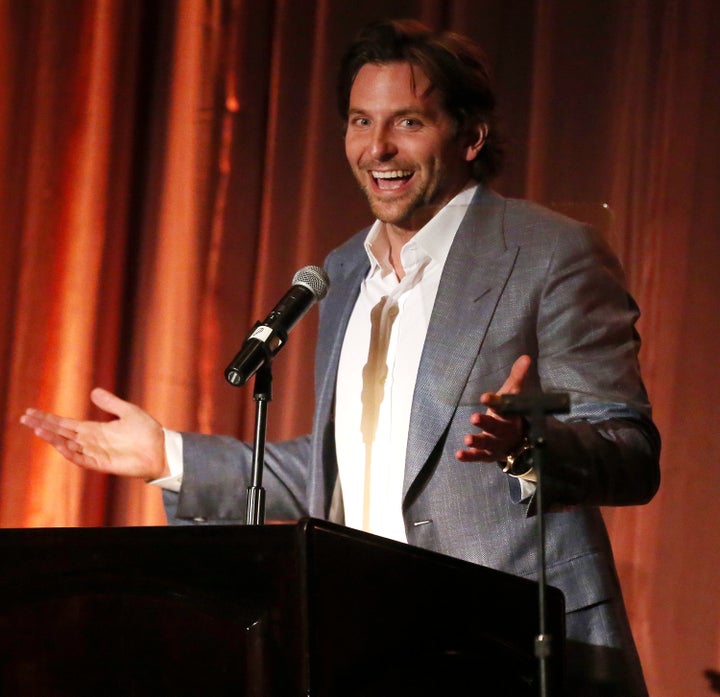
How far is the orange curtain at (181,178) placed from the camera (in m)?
2.35

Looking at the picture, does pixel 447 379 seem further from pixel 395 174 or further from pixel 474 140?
pixel 474 140

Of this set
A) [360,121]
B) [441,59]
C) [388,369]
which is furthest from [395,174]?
[388,369]

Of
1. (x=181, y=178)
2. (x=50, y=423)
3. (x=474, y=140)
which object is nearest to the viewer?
(x=50, y=423)

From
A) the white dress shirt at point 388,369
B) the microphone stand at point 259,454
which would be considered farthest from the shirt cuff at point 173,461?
the microphone stand at point 259,454

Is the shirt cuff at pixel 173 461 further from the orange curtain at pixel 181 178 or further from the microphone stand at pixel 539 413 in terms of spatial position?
the microphone stand at pixel 539 413

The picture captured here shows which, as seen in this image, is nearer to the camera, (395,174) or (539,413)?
(539,413)

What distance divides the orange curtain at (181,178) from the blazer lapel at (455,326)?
2.15 feet

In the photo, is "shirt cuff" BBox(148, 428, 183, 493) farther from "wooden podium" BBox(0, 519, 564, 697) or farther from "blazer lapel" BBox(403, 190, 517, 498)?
"wooden podium" BBox(0, 519, 564, 697)

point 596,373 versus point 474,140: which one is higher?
point 474,140

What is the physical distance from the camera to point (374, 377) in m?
1.78

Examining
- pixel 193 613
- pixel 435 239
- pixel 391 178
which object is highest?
pixel 391 178

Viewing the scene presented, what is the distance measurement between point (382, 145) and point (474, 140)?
0.23m

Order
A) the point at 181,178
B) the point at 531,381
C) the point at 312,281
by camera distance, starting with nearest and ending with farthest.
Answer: the point at 531,381 < the point at 312,281 < the point at 181,178

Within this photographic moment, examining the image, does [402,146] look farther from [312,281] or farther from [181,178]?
[181,178]
